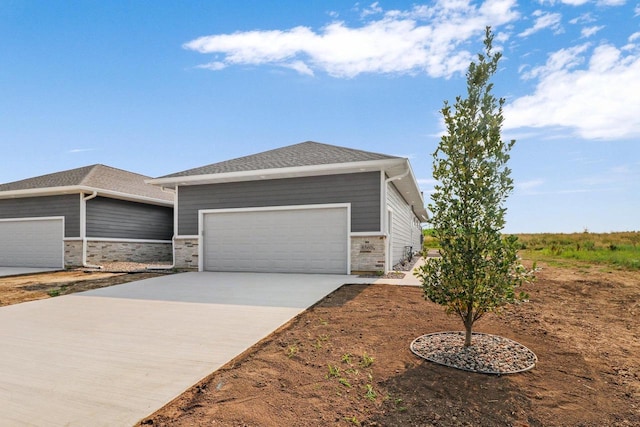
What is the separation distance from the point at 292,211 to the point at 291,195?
51 centimetres

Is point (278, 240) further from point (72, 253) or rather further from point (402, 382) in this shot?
point (72, 253)

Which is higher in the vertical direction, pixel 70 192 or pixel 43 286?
pixel 70 192

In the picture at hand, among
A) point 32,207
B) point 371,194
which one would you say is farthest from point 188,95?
point 32,207

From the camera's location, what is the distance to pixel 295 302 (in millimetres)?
6277

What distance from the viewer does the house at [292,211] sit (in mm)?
9969

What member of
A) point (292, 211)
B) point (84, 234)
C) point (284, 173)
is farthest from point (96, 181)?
point (292, 211)

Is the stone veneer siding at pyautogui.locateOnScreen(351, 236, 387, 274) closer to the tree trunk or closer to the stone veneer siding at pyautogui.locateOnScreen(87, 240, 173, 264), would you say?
the tree trunk

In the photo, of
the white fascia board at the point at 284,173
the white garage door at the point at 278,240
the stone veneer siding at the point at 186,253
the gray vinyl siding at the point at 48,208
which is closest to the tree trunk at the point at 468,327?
the white fascia board at the point at 284,173

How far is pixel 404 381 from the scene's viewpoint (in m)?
3.02

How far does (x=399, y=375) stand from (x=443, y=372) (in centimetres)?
44

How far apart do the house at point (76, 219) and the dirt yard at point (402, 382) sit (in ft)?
42.4

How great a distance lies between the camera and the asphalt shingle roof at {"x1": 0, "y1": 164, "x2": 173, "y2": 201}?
563 inches

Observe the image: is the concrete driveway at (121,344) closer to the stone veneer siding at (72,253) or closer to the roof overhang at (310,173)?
the roof overhang at (310,173)

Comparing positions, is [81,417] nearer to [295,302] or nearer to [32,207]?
[295,302]
